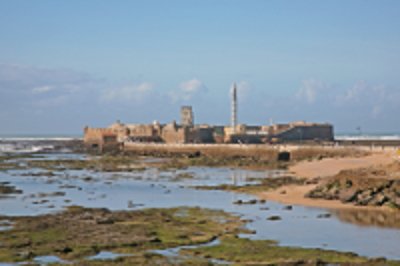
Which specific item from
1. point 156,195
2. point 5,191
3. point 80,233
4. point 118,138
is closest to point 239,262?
point 80,233

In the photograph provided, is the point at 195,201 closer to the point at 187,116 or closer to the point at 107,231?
the point at 107,231

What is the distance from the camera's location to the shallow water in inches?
875

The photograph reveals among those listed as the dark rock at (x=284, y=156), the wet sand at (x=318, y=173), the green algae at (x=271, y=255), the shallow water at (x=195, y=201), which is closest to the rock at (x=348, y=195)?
the wet sand at (x=318, y=173)

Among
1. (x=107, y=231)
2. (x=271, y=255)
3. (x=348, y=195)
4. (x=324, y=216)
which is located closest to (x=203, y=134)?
(x=348, y=195)

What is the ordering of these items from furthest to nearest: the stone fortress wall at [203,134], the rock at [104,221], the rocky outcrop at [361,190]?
the stone fortress wall at [203,134] < the rocky outcrop at [361,190] < the rock at [104,221]

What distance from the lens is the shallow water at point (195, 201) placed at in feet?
72.9

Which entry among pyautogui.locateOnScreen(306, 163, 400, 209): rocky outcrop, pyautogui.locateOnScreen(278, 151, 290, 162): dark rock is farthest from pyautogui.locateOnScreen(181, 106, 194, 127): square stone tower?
pyautogui.locateOnScreen(306, 163, 400, 209): rocky outcrop

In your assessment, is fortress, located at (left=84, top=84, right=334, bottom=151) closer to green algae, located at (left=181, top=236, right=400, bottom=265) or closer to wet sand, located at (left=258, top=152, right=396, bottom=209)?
wet sand, located at (left=258, top=152, right=396, bottom=209)

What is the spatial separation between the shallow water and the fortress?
1407 inches

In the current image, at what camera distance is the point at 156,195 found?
36.8 m

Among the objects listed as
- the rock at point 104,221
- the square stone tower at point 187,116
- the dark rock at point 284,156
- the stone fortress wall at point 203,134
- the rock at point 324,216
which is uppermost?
the square stone tower at point 187,116

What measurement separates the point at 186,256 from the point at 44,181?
95.2 feet

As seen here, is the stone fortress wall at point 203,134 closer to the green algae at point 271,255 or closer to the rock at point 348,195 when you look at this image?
the rock at point 348,195

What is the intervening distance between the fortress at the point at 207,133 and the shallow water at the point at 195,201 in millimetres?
35728
